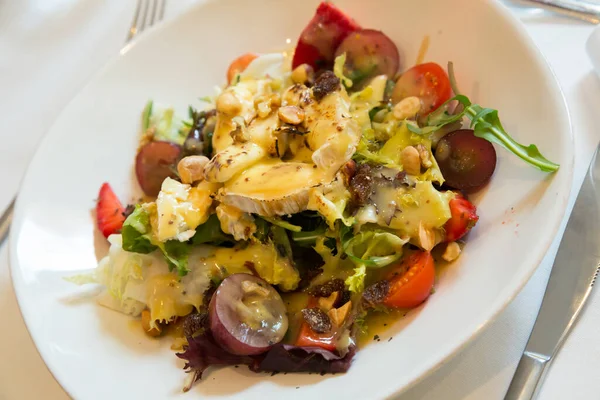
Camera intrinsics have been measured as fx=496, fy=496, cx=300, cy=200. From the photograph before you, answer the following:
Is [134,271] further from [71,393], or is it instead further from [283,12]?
[283,12]

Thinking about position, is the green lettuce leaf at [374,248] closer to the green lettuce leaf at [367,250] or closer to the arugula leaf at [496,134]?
the green lettuce leaf at [367,250]

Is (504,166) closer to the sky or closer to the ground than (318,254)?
closer to the sky

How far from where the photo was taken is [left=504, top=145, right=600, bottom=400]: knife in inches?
59.7

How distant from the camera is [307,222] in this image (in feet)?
6.34

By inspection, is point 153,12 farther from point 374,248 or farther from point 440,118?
point 374,248

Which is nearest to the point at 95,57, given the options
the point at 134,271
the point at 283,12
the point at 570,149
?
the point at 283,12

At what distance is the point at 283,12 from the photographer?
9.00ft

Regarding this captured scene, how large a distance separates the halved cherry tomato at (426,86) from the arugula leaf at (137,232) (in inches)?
47.4

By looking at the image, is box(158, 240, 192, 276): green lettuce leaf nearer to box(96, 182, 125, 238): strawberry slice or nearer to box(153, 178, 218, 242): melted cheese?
box(153, 178, 218, 242): melted cheese

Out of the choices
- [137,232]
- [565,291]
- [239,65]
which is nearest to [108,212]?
[137,232]

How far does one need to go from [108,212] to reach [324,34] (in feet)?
4.41

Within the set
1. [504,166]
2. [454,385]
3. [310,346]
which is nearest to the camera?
[454,385]

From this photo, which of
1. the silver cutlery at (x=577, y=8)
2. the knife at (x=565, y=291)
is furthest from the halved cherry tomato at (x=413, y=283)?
the silver cutlery at (x=577, y=8)

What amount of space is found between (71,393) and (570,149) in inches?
69.8
